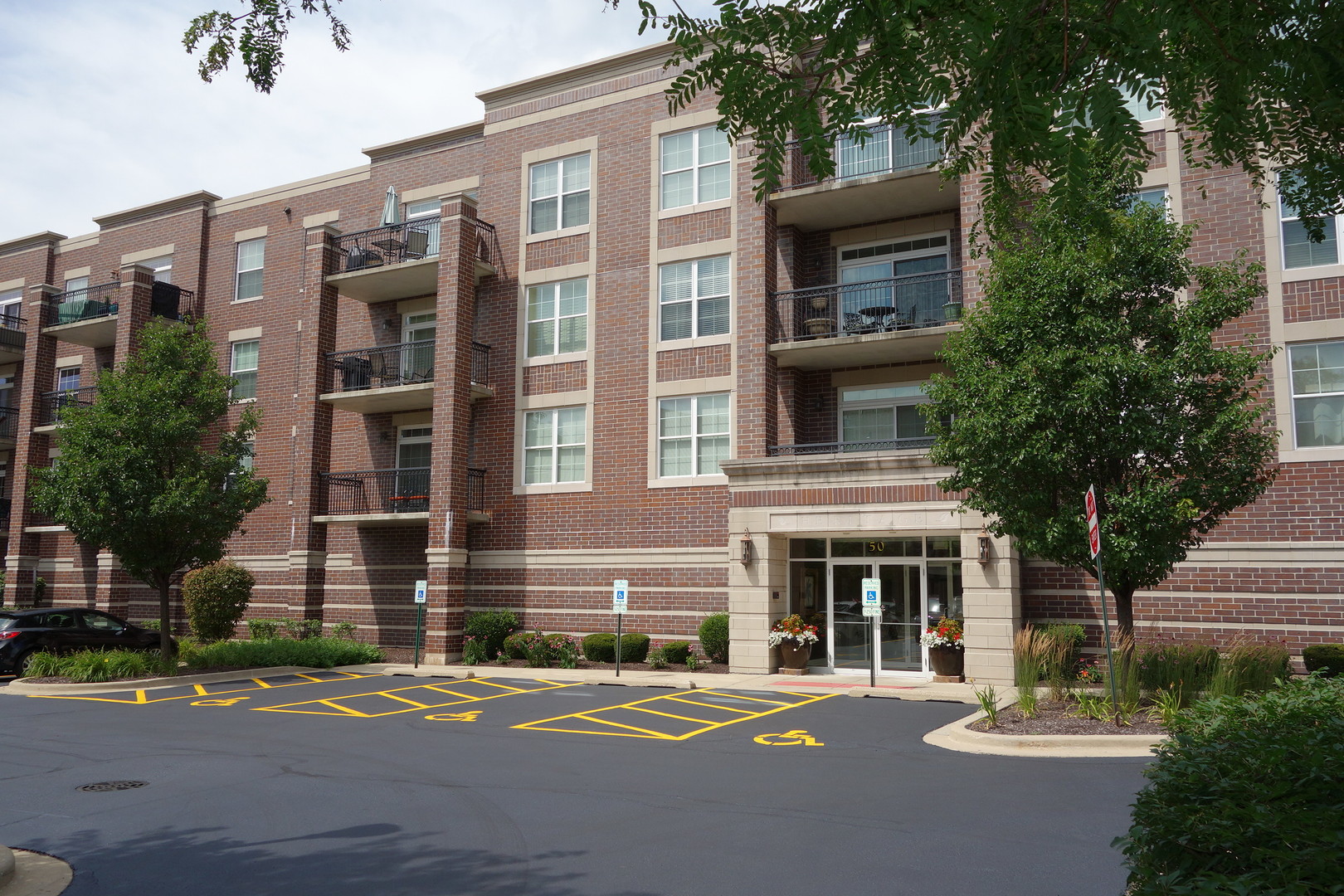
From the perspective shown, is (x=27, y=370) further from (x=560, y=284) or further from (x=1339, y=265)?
(x=1339, y=265)

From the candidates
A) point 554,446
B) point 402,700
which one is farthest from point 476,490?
point 402,700

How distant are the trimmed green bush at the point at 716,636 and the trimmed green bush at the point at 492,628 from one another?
5.21m

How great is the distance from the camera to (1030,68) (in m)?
5.99

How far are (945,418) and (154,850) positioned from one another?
58.3 ft

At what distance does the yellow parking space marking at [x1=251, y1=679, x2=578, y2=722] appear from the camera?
16.2 m

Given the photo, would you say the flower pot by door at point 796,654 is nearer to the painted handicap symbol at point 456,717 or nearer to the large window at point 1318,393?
the painted handicap symbol at point 456,717

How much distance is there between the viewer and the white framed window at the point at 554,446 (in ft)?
82.9

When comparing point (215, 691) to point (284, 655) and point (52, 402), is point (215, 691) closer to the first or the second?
point (284, 655)

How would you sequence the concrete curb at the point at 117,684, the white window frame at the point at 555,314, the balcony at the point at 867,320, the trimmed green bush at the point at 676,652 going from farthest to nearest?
the white window frame at the point at 555,314 → the trimmed green bush at the point at 676,652 → the balcony at the point at 867,320 → the concrete curb at the point at 117,684

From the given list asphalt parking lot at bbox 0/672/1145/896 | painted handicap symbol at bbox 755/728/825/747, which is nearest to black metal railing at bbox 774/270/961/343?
asphalt parking lot at bbox 0/672/1145/896

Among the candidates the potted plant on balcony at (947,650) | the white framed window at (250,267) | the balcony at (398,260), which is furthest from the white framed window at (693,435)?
the white framed window at (250,267)

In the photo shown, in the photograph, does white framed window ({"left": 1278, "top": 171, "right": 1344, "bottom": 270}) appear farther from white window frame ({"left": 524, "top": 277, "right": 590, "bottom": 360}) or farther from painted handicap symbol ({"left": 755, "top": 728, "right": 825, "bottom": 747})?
white window frame ({"left": 524, "top": 277, "right": 590, "bottom": 360})

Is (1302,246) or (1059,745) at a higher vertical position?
(1302,246)

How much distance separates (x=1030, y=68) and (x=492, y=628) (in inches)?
818
